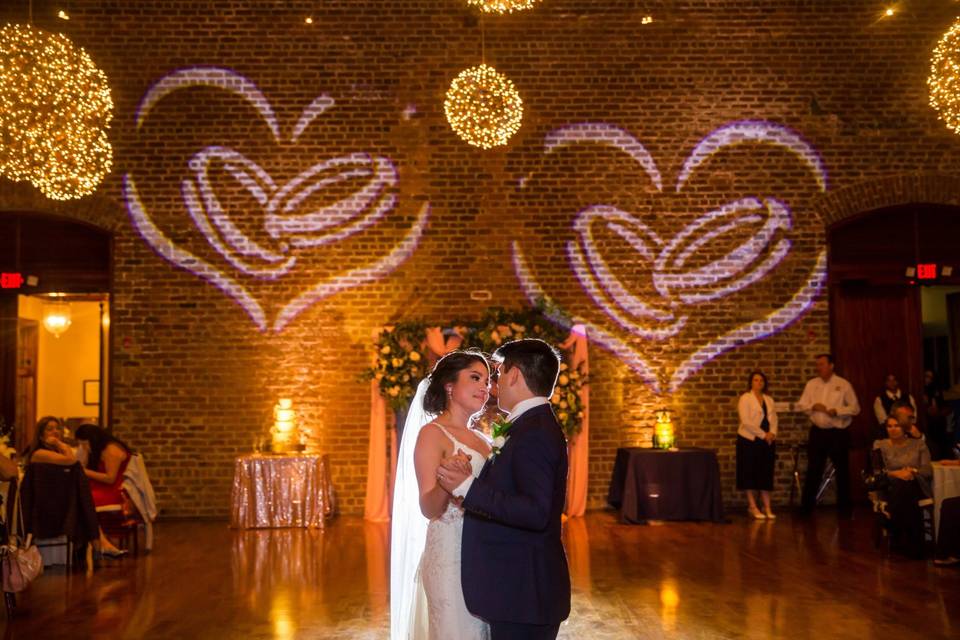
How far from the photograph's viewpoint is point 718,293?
1061 cm

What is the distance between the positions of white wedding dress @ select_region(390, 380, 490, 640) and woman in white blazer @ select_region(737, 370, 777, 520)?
20.4ft

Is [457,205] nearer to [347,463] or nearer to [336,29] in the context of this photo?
[336,29]

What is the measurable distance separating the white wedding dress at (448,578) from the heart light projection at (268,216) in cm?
720

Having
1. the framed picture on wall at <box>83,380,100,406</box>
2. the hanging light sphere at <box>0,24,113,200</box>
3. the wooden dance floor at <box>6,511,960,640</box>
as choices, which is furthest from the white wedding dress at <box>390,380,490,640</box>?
the framed picture on wall at <box>83,380,100,406</box>

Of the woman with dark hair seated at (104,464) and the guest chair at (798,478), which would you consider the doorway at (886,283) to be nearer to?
the guest chair at (798,478)

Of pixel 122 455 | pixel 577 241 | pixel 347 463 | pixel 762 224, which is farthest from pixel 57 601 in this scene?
pixel 762 224

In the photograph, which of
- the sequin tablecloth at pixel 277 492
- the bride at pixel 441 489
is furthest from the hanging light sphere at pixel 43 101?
the bride at pixel 441 489

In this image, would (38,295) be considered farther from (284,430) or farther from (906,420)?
(906,420)

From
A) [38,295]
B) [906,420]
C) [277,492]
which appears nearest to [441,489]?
[906,420]

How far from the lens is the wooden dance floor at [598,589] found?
543 cm

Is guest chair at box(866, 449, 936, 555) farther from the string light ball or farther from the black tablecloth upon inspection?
the string light ball

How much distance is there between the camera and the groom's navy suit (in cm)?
275

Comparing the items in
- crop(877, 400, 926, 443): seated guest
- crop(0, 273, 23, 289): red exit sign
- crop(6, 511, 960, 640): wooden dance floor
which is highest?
crop(0, 273, 23, 289): red exit sign

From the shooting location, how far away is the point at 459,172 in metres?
10.6
